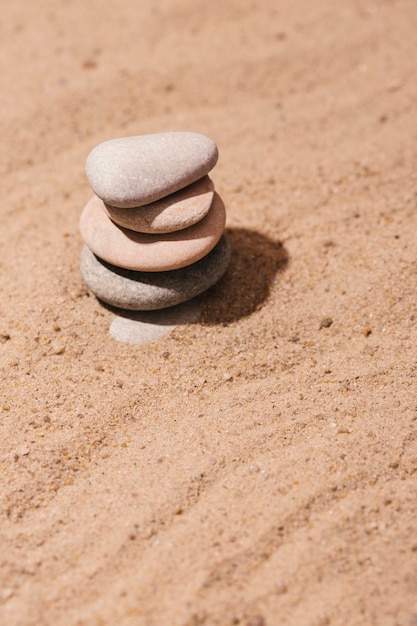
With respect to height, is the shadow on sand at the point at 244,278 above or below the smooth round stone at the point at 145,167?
below

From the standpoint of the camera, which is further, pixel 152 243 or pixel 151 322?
pixel 151 322

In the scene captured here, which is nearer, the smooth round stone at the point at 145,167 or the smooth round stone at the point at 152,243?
the smooth round stone at the point at 145,167

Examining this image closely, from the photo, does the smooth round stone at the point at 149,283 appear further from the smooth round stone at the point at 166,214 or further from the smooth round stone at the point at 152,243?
the smooth round stone at the point at 166,214

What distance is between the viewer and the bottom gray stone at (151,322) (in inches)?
120

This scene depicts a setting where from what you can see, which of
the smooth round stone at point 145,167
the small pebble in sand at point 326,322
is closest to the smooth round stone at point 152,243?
the smooth round stone at point 145,167

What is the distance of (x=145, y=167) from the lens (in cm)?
273

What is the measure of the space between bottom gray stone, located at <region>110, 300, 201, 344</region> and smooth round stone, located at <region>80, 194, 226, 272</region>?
311 millimetres

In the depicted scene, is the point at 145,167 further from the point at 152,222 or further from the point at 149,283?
the point at 149,283

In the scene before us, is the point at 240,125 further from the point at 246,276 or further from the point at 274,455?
the point at 274,455

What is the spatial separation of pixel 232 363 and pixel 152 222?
29.2 inches

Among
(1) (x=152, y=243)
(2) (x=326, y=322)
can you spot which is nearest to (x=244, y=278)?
(2) (x=326, y=322)

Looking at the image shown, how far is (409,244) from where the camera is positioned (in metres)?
3.38

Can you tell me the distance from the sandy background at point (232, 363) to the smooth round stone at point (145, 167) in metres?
0.67

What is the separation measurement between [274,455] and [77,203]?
203cm
